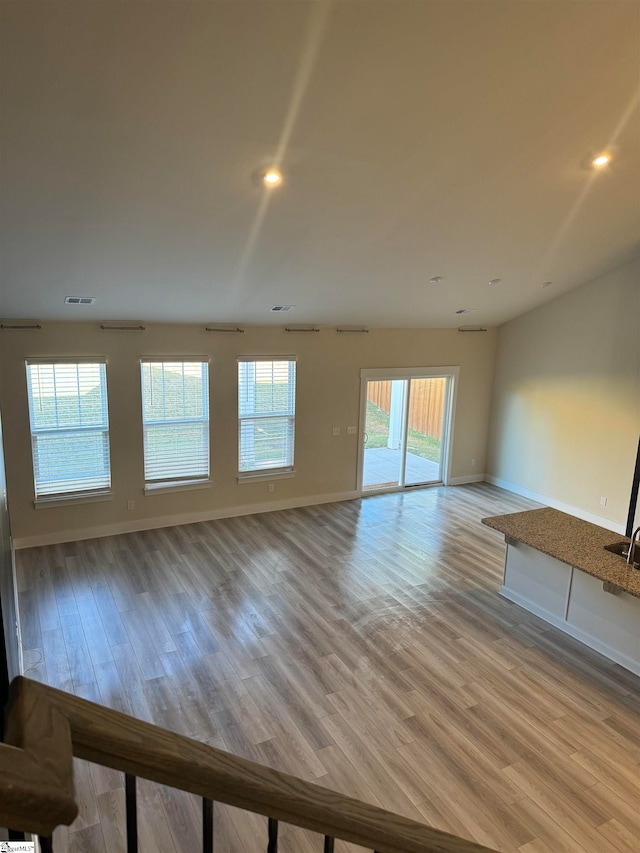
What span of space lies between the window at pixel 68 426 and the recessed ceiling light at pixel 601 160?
5237 millimetres

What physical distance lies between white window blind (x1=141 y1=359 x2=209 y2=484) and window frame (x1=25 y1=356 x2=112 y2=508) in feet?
1.49

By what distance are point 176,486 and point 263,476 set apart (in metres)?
1.21

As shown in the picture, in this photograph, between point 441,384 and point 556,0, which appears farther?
point 441,384

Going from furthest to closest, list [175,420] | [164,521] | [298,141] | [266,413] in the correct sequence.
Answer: [266,413] < [164,521] < [175,420] < [298,141]

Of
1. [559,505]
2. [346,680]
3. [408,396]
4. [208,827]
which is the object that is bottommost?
[346,680]

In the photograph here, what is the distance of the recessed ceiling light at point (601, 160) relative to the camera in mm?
3979

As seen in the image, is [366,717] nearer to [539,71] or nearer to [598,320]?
[539,71]

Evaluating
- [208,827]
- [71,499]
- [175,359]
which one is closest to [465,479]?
[175,359]

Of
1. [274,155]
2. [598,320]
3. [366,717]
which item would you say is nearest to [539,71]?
[274,155]

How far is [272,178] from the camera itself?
3.66 m

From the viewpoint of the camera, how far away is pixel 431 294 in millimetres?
6711

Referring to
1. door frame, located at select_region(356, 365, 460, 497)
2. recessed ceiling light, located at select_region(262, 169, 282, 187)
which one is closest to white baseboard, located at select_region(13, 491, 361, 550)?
door frame, located at select_region(356, 365, 460, 497)

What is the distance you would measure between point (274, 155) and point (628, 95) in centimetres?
227

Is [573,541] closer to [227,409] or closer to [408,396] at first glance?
[408,396]
